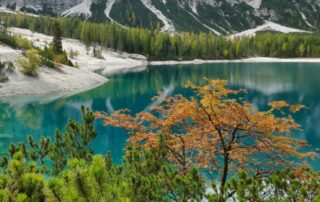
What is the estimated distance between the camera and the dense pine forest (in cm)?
17262

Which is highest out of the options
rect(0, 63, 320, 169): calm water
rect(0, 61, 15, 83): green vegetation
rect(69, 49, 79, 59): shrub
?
rect(69, 49, 79, 59): shrub

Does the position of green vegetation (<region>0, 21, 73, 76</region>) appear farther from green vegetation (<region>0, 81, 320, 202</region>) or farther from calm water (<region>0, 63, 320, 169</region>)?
green vegetation (<region>0, 81, 320, 202</region>)

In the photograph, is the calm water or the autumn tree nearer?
the autumn tree

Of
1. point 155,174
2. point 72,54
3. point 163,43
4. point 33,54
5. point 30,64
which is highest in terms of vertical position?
point 163,43

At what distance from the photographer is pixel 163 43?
176 meters

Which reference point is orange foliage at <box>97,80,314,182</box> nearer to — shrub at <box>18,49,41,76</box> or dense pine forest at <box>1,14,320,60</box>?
shrub at <box>18,49,41,76</box>

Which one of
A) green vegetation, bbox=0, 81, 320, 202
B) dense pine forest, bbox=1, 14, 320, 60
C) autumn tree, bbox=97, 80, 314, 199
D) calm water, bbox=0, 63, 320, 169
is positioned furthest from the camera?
dense pine forest, bbox=1, 14, 320, 60

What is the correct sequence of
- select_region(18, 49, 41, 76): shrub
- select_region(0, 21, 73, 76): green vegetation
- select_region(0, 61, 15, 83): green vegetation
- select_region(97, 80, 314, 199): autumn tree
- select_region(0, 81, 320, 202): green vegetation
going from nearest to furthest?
1. select_region(0, 81, 320, 202): green vegetation
2. select_region(97, 80, 314, 199): autumn tree
3. select_region(0, 61, 15, 83): green vegetation
4. select_region(18, 49, 41, 76): shrub
5. select_region(0, 21, 73, 76): green vegetation

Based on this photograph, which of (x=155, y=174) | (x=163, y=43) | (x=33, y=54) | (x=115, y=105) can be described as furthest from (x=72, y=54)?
(x=155, y=174)

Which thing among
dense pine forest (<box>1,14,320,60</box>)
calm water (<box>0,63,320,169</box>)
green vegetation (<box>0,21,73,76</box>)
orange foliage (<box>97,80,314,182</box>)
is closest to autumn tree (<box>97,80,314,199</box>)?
orange foliage (<box>97,80,314,182</box>)

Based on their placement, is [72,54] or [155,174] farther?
[72,54]

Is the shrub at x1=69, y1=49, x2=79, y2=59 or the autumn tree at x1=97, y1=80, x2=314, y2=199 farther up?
the shrub at x1=69, y1=49, x2=79, y2=59

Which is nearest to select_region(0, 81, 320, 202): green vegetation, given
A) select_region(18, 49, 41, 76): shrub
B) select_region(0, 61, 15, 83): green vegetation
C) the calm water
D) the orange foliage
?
the orange foliage

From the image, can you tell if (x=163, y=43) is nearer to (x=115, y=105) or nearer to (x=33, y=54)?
(x=33, y=54)
